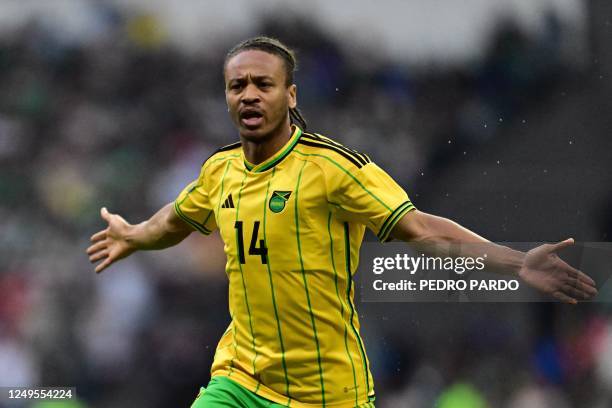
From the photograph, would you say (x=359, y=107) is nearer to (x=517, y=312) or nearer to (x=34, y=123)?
(x=517, y=312)

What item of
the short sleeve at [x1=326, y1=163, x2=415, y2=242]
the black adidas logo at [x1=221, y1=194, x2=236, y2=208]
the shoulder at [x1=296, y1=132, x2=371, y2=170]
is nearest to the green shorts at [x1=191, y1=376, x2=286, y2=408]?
the black adidas logo at [x1=221, y1=194, x2=236, y2=208]

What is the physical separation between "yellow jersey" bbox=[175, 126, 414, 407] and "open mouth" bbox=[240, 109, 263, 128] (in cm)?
17

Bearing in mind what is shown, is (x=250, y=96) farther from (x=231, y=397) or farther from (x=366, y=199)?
(x=231, y=397)

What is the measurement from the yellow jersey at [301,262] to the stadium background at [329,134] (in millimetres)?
2472

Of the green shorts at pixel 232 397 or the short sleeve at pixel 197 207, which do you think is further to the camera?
the short sleeve at pixel 197 207

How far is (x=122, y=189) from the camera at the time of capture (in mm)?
6621

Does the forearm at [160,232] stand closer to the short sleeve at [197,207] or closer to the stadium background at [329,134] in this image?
the short sleeve at [197,207]

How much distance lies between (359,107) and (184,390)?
2.17 m

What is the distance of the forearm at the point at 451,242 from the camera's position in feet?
12.1

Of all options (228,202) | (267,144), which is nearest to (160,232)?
(228,202)

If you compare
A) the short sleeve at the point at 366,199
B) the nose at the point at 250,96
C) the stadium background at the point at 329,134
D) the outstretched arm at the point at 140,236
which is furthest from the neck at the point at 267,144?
the stadium background at the point at 329,134

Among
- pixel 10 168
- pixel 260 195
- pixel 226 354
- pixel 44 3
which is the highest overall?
pixel 44 3

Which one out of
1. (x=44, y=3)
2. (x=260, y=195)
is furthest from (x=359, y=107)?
(x=260, y=195)

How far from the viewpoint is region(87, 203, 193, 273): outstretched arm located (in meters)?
4.55
